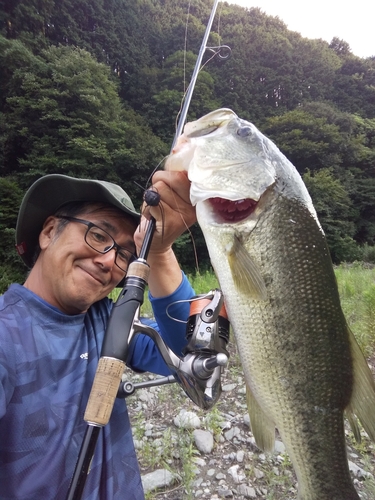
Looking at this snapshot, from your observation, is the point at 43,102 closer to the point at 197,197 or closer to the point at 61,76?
the point at 61,76

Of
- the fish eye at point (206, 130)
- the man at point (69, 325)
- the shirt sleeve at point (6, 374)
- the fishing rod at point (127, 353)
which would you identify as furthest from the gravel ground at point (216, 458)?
the fish eye at point (206, 130)

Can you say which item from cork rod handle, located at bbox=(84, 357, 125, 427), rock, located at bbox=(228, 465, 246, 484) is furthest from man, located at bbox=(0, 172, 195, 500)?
rock, located at bbox=(228, 465, 246, 484)

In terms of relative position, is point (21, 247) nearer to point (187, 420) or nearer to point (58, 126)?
point (187, 420)

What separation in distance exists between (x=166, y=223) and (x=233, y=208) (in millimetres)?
351

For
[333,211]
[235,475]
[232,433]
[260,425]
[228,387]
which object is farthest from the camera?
[333,211]

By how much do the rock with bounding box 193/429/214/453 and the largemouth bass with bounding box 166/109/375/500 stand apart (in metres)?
1.46

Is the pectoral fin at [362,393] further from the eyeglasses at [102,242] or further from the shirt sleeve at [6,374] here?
the shirt sleeve at [6,374]

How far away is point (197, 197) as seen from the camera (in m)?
1.47

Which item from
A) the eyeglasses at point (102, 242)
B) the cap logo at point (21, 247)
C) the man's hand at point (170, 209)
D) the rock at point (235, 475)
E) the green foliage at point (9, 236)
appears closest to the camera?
the man's hand at point (170, 209)

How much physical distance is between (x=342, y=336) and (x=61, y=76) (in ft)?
72.6

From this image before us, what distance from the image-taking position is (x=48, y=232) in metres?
1.96

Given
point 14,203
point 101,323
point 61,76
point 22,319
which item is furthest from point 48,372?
point 61,76

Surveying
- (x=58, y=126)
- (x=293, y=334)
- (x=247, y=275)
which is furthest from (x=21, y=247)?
(x=58, y=126)

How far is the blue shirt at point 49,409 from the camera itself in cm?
133
